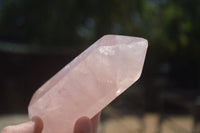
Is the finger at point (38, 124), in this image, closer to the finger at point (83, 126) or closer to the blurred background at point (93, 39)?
the finger at point (83, 126)

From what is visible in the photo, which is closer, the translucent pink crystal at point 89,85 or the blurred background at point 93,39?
the translucent pink crystal at point 89,85

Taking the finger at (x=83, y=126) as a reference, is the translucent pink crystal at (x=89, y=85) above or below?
above

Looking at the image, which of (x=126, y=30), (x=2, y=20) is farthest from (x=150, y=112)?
(x=2, y=20)

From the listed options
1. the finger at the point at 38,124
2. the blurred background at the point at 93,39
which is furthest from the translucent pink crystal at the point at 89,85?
the blurred background at the point at 93,39

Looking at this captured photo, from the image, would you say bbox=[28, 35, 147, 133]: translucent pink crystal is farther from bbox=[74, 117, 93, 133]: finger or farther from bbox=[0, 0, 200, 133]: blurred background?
bbox=[0, 0, 200, 133]: blurred background

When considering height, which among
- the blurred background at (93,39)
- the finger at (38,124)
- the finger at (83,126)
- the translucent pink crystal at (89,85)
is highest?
the translucent pink crystal at (89,85)

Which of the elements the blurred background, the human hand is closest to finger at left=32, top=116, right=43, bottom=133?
the human hand
